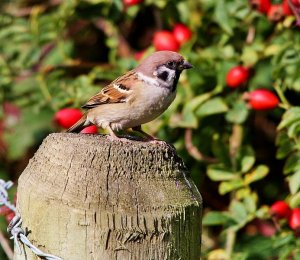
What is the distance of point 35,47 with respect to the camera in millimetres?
4637

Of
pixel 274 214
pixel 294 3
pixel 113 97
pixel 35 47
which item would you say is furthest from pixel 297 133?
pixel 35 47

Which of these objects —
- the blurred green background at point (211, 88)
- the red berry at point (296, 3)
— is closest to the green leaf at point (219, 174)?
the blurred green background at point (211, 88)

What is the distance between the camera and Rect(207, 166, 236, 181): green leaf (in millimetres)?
3963

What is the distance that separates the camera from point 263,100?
12.5 ft

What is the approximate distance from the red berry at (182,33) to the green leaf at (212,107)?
46cm

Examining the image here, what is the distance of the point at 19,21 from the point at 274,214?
2272 mm

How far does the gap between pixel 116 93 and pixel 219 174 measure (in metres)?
0.85

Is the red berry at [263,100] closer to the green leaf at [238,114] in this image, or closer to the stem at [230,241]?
the green leaf at [238,114]

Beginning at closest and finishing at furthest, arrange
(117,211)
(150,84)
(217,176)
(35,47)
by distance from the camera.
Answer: (117,211) < (150,84) < (217,176) < (35,47)

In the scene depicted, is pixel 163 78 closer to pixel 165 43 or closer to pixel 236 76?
pixel 236 76

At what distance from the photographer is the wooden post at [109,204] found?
200cm

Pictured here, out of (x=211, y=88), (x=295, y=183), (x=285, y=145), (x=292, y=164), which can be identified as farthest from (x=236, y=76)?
(x=295, y=183)

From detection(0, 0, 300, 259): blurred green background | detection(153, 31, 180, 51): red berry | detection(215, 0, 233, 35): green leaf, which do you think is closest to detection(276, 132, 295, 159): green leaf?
detection(0, 0, 300, 259): blurred green background

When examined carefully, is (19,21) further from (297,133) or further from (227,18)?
(297,133)
